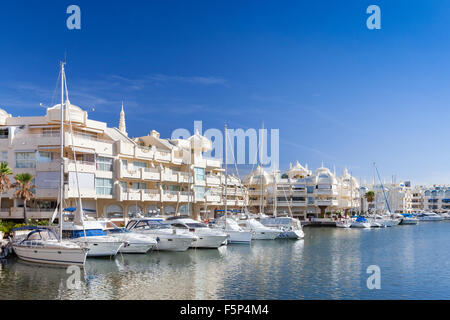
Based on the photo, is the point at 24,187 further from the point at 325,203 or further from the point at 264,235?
the point at 325,203

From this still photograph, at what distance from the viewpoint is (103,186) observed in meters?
59.9

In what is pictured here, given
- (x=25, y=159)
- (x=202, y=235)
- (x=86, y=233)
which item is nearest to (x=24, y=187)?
→ (x=25, y=159)

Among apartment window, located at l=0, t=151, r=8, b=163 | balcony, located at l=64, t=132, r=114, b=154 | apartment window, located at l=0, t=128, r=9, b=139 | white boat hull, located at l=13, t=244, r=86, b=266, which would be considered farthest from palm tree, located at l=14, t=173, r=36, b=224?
white boat hull, located at l=13, t=244, r=86, b=266

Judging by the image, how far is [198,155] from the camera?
258ft

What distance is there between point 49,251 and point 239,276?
15295 mm

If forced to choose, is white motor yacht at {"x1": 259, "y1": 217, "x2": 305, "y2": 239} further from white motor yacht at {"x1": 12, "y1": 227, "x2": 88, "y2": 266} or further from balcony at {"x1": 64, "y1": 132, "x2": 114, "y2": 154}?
white motor yacht at {"x1": 12, "y1": 227, "x2": 88, "y2": 266}

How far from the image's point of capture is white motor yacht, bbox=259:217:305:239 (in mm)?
65812

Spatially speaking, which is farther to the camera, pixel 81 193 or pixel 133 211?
pixel 133 211

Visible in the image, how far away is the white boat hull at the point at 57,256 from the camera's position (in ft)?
112

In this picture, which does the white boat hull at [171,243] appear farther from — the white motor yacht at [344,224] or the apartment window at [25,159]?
the white motor yacht at [344,224]

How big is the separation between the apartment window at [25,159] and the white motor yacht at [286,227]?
118ft
